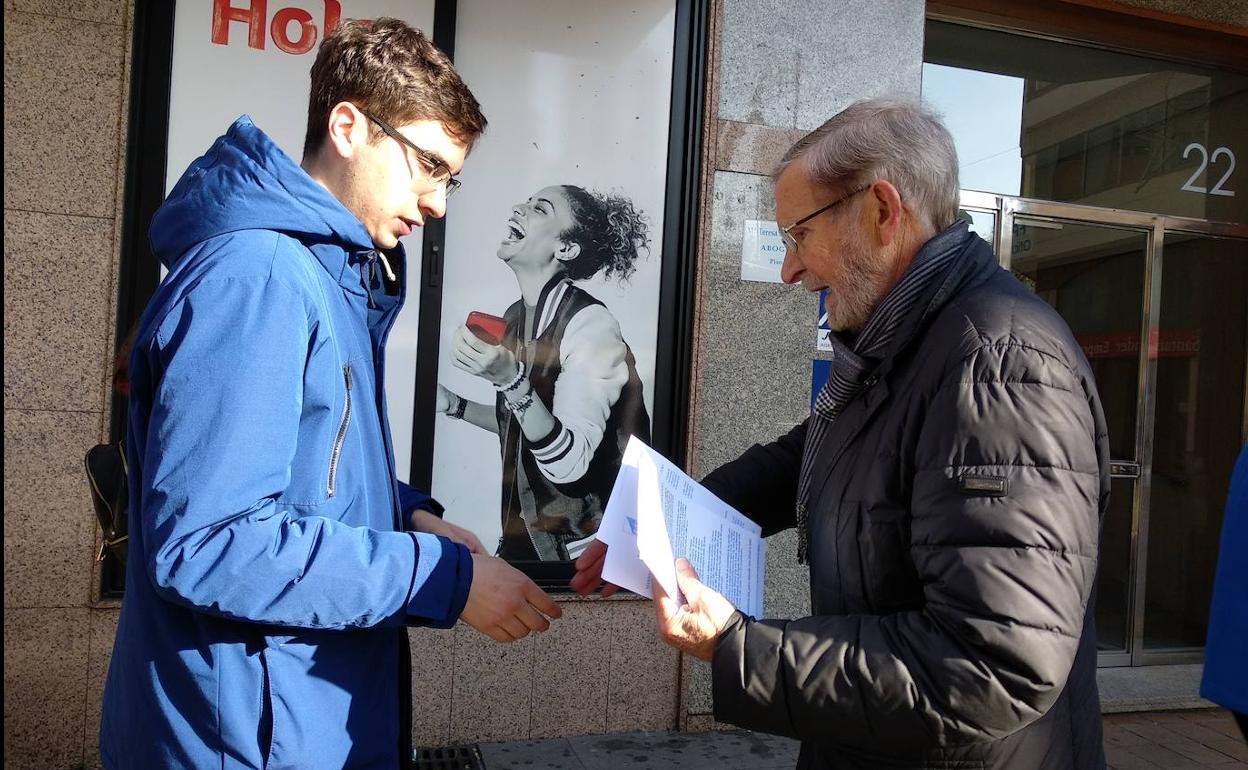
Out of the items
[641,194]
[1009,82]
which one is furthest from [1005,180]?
[641,194]

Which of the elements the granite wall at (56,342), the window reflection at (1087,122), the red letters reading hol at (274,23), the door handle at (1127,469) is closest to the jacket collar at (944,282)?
the red letters reading hol at (274,23)

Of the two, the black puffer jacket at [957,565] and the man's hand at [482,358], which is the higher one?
the man's hand at [482,358]

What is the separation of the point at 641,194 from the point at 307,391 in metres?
3.25

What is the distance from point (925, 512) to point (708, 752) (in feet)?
10.6

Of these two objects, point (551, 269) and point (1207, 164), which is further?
point (1207, 164)

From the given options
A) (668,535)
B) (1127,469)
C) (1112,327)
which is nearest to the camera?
(668,535)

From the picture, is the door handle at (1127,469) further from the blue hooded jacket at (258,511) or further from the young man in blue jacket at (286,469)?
the blue hooded jacket at (258,511)

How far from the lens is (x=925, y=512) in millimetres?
1396

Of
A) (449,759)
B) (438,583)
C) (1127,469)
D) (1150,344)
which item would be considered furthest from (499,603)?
(1150,344)

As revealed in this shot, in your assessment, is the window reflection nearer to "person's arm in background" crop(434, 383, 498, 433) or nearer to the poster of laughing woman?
the poster of laughing woman

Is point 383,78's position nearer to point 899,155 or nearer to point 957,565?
point 899,155

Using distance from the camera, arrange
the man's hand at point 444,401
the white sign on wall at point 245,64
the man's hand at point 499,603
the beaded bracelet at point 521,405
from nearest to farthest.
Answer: the man's hand at point 499,603 → the white sign on wall at point 245,64 → the man's hand at point 444,401 → the beaded bracelet at point 521,405

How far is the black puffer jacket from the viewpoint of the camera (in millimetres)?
1320

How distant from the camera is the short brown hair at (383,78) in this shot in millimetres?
1649
